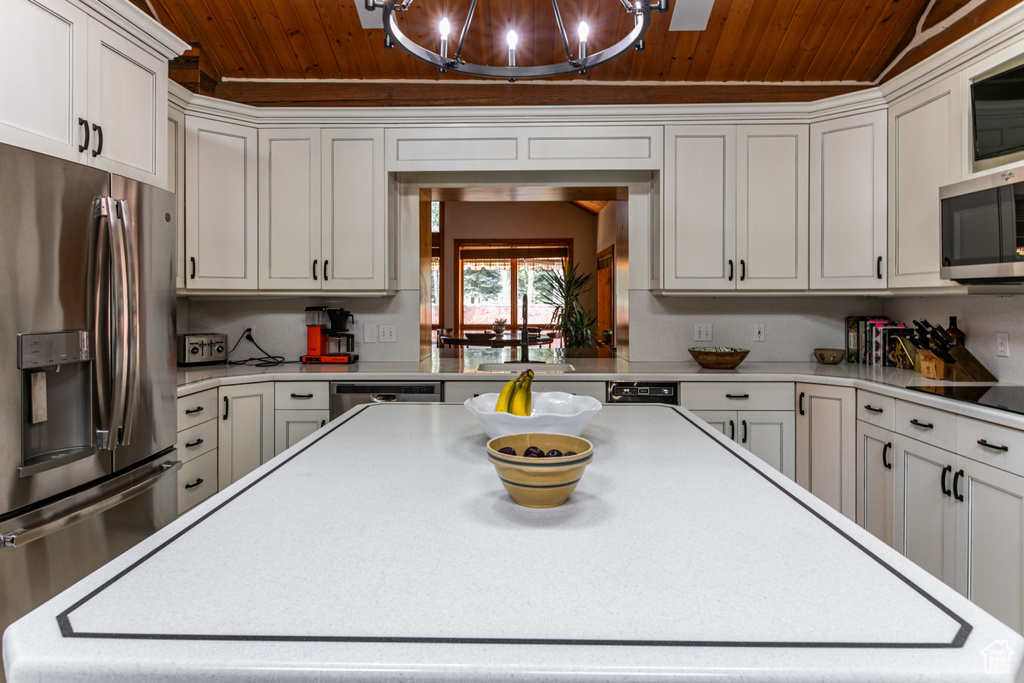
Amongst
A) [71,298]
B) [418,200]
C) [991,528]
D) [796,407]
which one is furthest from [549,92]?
[991,528]

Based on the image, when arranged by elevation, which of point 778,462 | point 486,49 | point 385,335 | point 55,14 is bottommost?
point 778,462

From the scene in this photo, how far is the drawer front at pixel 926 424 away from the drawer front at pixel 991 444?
0.04 metres

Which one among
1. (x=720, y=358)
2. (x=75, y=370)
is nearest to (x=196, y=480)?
(x=75, y=370)

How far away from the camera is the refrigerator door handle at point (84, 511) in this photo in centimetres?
153

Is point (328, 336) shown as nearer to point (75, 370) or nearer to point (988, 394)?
point (75, 370)

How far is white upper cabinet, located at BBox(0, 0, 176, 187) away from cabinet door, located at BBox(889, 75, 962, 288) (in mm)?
3394

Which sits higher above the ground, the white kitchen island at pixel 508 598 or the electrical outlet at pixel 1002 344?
the electrical outlet at pixel 1002 344

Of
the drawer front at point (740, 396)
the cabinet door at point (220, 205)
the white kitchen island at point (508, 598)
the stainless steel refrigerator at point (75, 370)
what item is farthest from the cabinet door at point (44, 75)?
the drawer front at point (740, 396)

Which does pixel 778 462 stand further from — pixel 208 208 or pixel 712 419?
pixel 208 208

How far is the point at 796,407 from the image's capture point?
9.44ft

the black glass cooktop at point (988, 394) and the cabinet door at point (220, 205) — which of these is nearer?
the black glass cooktop at point (988, 394)

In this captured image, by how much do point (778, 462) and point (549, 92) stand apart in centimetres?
249

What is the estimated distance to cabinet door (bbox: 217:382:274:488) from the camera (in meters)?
2.76

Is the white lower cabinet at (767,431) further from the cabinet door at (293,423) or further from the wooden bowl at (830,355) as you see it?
the cabinet door at (293,423)
